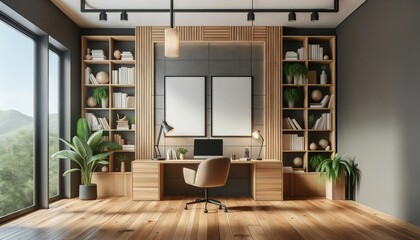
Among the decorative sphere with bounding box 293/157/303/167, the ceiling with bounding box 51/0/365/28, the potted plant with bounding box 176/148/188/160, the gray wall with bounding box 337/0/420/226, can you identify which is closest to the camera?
the gray wall with bounding box 337/0/420/226

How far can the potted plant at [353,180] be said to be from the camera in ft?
20.3

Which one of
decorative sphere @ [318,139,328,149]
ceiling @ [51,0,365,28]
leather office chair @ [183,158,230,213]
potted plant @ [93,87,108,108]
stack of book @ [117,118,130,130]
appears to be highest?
ceiling @ [51,0,365,28]

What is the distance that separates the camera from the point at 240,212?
5.49m

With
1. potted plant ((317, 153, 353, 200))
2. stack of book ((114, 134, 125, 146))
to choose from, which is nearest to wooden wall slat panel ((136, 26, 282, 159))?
stack of book ((114, 134, 125, 146))

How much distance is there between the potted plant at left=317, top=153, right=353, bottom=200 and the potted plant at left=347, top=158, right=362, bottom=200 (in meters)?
0.08

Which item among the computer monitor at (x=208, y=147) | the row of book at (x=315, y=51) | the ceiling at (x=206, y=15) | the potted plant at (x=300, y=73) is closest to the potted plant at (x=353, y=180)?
the potted plant at (x=300, y=73)

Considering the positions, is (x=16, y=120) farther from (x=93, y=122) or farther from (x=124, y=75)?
(x=124, y=75)

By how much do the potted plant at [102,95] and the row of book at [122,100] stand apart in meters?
0.15

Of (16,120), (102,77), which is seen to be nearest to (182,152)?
(102,77)

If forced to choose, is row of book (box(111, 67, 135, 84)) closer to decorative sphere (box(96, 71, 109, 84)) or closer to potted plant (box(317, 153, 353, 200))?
decorative sphere (box(96, 71, 109, 84))

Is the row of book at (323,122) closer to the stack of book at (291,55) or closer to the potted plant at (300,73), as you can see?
the potted plant at (300,73)

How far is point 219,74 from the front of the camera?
715 cm

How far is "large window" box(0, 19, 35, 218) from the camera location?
4793 millimetres

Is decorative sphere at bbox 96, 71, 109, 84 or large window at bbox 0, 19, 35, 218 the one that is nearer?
large window at bbox 0, 19, 35, 218
